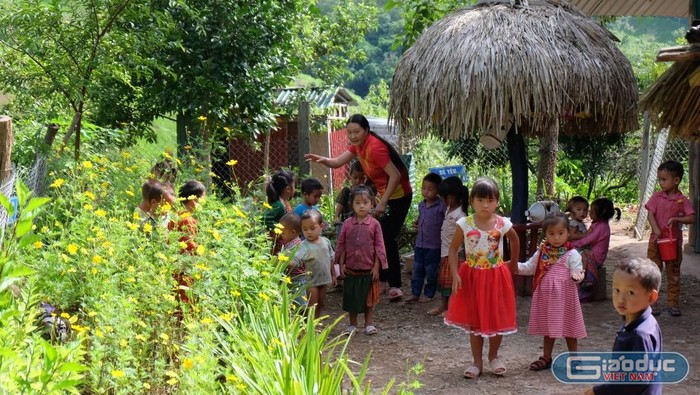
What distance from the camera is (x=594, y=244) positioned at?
8.27 metres

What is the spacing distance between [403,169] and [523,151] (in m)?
1.14

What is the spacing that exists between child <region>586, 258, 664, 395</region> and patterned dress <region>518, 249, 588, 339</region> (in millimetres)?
2337

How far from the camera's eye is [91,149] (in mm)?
9703

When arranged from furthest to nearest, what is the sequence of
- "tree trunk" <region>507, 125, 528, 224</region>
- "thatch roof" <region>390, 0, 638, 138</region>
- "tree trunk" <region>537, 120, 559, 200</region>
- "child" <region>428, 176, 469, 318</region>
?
1. "tree trunk" <region>537, 120, 559, 200</region>
2. "tree trunk" <region>507, 125, 528, 224</region>
3. "child" <region>428, 176, 469, 318</region>
4. "thatch roof" <region>390, 0, 638, 138</region>

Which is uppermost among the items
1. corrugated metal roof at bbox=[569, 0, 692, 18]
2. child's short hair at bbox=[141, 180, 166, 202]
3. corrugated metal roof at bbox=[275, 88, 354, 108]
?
corrugated metal roof at bbox=[569, 0, 692, 18]

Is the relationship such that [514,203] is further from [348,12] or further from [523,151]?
[348,12]

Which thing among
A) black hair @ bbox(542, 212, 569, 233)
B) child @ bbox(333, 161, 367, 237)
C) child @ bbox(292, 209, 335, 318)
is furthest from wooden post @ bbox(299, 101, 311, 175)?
black hair @ bbox(542, 212, 569, 233)

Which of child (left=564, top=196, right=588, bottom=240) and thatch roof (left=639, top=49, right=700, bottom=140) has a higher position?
thatch roof (left=639, top=49, right=700, bottom=140)

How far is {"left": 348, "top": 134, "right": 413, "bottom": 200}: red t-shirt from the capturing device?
27.0ft

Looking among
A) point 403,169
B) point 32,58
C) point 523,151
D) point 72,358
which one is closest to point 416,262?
point 403,169

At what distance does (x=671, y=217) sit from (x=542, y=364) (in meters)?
2.19

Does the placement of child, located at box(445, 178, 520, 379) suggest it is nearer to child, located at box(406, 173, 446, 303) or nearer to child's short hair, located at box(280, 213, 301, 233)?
child's short hair, located at box(280, 213, 301, 233)

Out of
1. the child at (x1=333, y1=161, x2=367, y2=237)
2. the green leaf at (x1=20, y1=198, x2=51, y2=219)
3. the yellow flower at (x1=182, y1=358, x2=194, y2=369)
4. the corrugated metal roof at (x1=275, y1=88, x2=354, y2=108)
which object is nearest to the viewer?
the green leaf at (x1=20, y1=198, x2=51, y2=219)

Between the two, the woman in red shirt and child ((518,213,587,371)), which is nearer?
child ((518,213,587,371))
